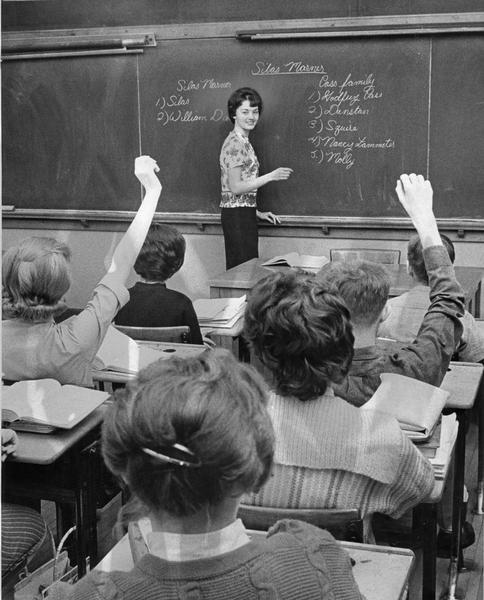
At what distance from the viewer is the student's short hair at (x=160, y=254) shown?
144 inches

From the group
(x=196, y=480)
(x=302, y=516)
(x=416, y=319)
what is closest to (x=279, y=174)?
(x=416, y=319)

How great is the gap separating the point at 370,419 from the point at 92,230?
5.16 metres

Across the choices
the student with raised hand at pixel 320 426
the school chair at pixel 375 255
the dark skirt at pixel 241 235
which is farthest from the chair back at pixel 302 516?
the dark skirt at pixel 241 235

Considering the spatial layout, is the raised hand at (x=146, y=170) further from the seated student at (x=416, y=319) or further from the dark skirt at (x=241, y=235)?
the dark skirt at (x=241, y=235)

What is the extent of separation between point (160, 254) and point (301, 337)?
1.84 m

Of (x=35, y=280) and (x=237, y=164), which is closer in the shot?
(x=35, y=280)

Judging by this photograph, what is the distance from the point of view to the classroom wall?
19.6 feet

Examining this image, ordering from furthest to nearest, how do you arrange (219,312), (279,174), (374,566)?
(279,174) → (219,312) → (374,566)

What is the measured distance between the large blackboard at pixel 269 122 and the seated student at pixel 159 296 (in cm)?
257

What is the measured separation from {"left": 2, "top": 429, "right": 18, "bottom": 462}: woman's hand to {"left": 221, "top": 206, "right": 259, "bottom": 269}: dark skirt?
3852 mm

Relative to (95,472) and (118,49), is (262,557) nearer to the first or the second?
(95,472)

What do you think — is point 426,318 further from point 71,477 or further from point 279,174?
point 279,174

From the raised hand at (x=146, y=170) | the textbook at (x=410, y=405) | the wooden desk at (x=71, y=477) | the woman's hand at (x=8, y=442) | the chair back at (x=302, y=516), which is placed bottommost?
the wooden desk at (x=71, y=477)

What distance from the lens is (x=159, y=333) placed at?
3.50 m
